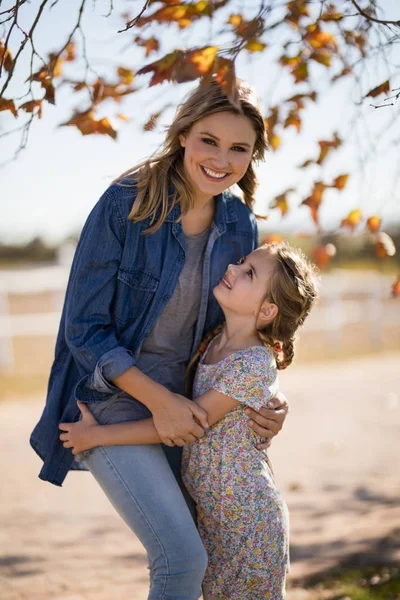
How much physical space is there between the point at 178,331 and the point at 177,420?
1.37ft

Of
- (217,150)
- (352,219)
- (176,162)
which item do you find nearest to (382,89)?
(217,150)

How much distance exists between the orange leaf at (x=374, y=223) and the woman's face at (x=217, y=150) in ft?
4.08

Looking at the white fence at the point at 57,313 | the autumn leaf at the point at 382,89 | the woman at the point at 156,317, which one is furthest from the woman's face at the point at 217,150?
the white fence at the point at 57,313

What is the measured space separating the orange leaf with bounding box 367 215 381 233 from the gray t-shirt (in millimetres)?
1232

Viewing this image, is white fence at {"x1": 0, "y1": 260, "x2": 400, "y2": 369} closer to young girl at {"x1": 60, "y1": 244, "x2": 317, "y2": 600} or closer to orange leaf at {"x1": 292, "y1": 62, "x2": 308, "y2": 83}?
orange leaf at {"x1": 292, "y1": 62, "x2": 308, "y2": 83}

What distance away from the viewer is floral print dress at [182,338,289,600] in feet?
8.68

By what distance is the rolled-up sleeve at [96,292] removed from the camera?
2.54 m

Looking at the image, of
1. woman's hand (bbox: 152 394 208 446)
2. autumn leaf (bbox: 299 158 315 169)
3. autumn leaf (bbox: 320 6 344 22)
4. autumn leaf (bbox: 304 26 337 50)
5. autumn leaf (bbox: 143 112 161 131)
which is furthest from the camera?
autumn leaf (bbox: 299 158 315 169)

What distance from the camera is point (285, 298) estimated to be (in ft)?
9.16

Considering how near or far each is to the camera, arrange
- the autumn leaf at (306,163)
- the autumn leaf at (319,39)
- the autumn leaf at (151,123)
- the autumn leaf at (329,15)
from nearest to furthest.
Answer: the autumn leaf at (151,123), the autumn leaf at (329,15), the autumn leaf at (319,39), the autumn leaf at (306,163)

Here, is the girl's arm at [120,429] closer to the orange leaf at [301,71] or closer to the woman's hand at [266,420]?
the woman's hand at [266,420]

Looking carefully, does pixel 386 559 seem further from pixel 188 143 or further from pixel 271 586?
pixel 188 143

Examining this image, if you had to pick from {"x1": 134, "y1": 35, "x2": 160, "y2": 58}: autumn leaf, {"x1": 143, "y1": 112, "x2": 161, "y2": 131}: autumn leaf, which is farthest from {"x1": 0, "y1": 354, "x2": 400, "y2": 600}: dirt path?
{"x1": 134, "y1": 35, "x2": 160, "y2": 58}: autumn leaf

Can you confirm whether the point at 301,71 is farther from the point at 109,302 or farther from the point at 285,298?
the point at 109,302
